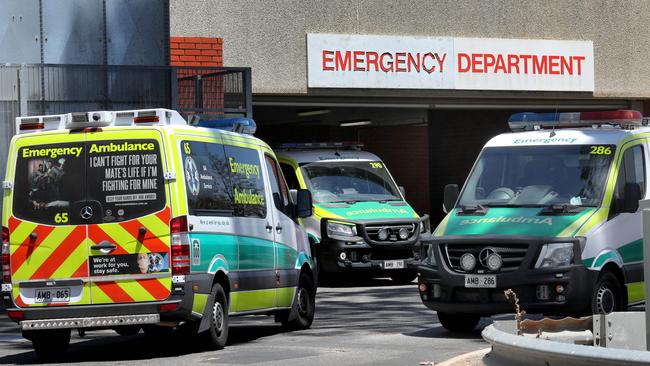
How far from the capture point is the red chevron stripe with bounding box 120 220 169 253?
11742 mm

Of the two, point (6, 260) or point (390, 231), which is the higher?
point (6, 260)

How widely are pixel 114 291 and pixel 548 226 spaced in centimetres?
419

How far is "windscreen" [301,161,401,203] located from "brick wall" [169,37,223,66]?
8.48 feet

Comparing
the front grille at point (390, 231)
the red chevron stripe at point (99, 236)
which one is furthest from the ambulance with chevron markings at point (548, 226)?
the front grille at point (390, 231)

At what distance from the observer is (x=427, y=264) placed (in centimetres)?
1334

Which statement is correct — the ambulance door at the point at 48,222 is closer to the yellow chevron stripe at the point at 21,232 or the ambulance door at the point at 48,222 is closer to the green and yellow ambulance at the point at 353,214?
the yellow chevron stripe at the point at 21,232

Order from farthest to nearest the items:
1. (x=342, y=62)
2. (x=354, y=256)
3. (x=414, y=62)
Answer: (x=414, y=62) < (x=342, y=62) < (x=354, y=256)

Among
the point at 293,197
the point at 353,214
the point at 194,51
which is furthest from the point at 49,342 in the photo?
the point at 194,51

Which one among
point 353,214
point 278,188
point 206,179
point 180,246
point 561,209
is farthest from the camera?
point 353,214

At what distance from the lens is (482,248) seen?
503 inches

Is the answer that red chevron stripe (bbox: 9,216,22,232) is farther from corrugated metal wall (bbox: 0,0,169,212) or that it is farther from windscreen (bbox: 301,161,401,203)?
windscreen (bbox: 301,161,401,203)

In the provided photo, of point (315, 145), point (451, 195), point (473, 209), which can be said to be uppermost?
point (315, 145)

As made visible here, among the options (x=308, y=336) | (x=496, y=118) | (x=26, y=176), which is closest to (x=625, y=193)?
(x=308, y=336)

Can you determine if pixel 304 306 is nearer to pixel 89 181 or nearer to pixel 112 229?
pixel 112 229
